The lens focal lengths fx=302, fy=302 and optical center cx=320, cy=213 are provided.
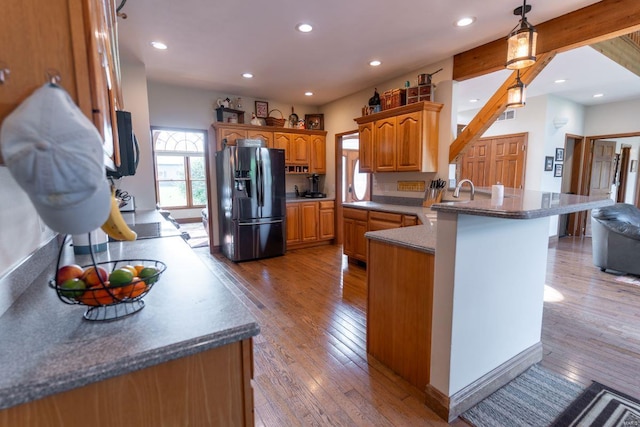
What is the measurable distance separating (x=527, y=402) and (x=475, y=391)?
0.31 metres

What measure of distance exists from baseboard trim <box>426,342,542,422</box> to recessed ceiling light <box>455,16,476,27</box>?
2.71 m

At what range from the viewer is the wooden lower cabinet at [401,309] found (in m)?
1.74

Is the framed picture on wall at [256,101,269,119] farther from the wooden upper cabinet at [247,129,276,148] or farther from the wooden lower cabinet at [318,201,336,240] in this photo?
the wooden lower cabinet at [318,201,336,240]

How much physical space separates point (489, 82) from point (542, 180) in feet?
7.08

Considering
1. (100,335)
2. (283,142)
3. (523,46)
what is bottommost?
(100,335)

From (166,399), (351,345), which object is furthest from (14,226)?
(351,345)

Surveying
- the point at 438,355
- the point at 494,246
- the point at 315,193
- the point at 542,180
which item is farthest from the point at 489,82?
the point at 438,355

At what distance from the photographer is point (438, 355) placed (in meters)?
1.64

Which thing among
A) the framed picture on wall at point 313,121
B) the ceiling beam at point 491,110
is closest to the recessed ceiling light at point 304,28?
the ceiling beam at point 491,110

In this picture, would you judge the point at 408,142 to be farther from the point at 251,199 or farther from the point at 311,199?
the point at 251,199

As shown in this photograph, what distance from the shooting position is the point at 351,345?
2.32m

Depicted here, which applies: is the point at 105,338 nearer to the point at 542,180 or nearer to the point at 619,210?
the point at 619,210

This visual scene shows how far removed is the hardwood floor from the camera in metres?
1.70

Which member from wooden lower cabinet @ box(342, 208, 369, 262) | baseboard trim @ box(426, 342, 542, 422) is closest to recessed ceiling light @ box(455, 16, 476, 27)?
wooden lower cabinet @ box(342, 208, 369, 262)
